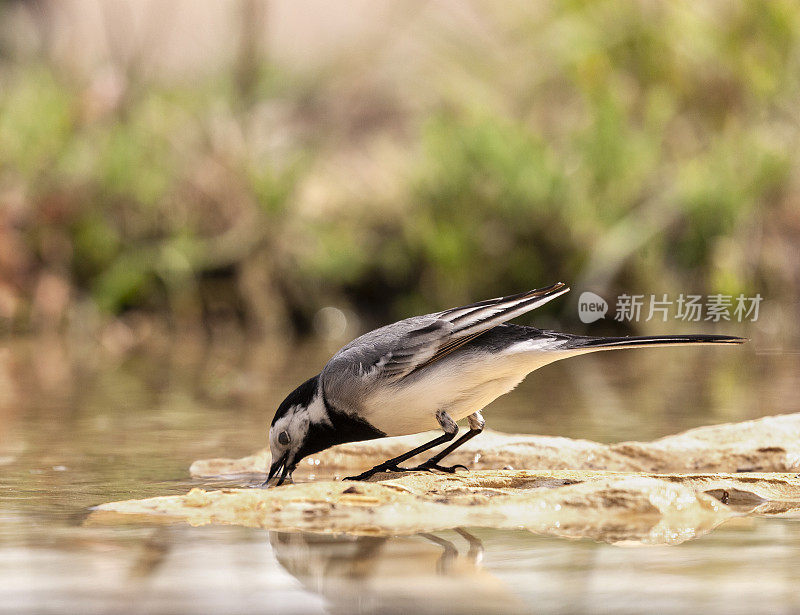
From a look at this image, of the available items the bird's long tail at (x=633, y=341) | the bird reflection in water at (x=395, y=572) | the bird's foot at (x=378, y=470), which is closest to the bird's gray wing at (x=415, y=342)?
the bird's long tail at (x=633, y=341)

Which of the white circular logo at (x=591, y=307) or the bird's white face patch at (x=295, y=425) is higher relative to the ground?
the white circular logo at (x=591, y=307)

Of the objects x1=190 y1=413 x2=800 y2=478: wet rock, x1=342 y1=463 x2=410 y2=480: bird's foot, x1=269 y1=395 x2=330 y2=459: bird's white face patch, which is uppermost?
x1=269 y1=395 x2=330 y2=459: bird's white face patch

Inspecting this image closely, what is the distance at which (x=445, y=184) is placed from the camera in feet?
38.8

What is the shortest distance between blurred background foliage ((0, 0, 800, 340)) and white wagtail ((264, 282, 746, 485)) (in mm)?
6787

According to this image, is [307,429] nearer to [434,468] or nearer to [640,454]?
[434,468]

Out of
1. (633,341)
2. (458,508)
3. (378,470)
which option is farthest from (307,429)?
(633,341)

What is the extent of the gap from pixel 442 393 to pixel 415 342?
0.67ft

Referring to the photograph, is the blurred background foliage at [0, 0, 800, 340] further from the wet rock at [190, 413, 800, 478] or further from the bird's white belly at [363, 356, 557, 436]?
the bird's white belly at [363, 356, 557, 436]

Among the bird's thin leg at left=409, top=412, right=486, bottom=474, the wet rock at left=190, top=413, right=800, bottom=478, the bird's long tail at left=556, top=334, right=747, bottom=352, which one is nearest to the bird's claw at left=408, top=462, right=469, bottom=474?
the bird's thin leg at left=409, top=412, right=486, bottom=474

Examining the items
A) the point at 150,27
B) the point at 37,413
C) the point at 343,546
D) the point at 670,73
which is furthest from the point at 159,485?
the point at 150,27

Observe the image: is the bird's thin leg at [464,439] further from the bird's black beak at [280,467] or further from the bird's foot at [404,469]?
the bird's black beak at [280,467]

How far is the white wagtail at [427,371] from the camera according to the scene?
4320 millimetres

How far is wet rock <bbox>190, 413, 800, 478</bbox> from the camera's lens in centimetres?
479

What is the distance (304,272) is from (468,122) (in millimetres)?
2130
